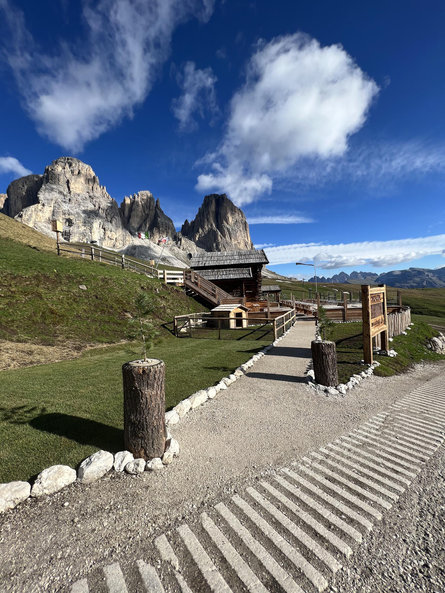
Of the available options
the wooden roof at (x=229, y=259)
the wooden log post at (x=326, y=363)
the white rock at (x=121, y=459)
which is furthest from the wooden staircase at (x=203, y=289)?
the white rock at (x=121, y=459)

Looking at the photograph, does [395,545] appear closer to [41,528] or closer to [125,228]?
[41,528]

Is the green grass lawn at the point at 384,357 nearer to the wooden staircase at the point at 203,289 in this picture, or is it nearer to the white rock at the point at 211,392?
the white rock at the point at 211,392

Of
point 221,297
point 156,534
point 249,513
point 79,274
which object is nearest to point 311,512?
point 249,513

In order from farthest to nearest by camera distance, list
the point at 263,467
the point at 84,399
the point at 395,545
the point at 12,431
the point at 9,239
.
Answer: the point at 9,239 → the point at 84,399 → the point at 12,431 → the point at 263,467 → the point at 395,545

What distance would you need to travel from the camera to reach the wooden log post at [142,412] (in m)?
4.56

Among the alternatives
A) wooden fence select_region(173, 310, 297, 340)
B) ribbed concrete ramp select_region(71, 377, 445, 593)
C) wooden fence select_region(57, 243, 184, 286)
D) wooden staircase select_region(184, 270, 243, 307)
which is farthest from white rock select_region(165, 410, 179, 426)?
wooden fence select_region(57, 243, 184, 286)

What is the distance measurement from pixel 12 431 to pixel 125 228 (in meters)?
198

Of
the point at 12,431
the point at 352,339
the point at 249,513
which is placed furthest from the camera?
the point at 352,339

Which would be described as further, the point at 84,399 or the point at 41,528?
the point at 84,399

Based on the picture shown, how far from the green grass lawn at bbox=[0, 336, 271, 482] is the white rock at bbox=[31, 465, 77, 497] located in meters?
0.34

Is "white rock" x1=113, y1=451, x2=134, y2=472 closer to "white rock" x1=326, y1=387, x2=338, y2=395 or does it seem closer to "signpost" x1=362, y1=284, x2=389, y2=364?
"white rock" x1=326, y1=387, x2=338, y2=395

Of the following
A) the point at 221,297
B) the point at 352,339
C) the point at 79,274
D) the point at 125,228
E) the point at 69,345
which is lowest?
the point at 352,339

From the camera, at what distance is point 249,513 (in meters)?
3.51

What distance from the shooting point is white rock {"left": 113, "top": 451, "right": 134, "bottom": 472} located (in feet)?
14.2
